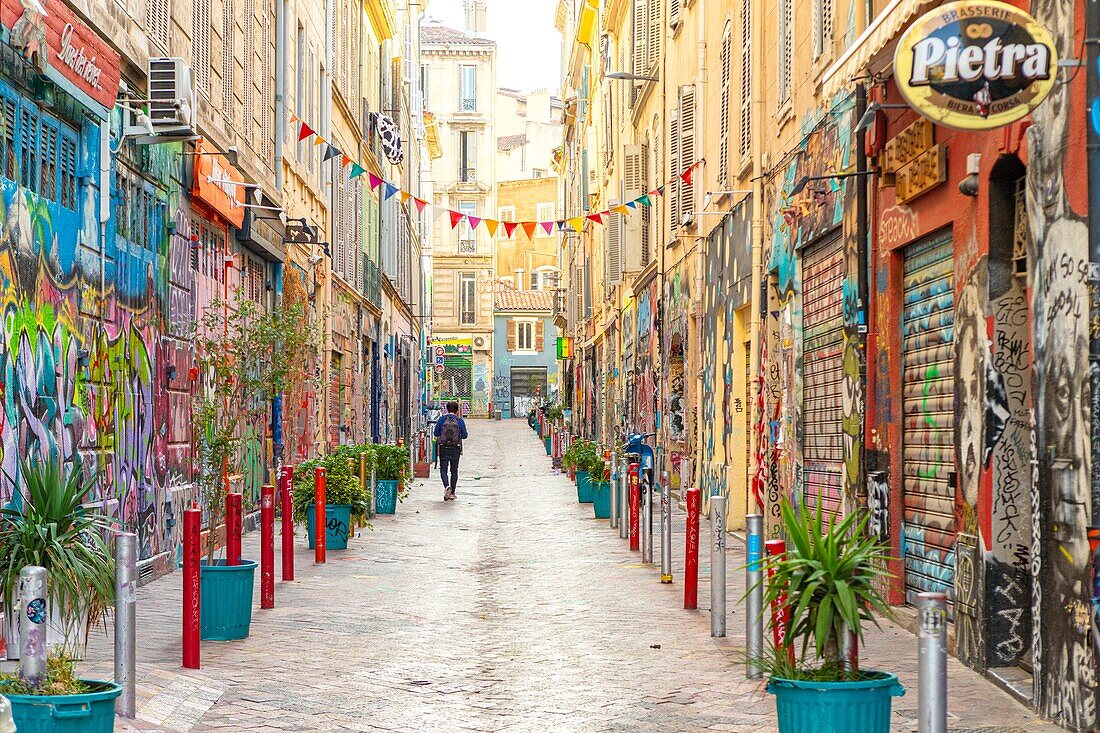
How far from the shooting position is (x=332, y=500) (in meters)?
16.4

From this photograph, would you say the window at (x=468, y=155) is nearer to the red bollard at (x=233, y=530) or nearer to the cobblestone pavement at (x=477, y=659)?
the cobblestone pavement at (x=477, y=659)

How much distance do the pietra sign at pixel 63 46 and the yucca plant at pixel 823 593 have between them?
18.8 feet

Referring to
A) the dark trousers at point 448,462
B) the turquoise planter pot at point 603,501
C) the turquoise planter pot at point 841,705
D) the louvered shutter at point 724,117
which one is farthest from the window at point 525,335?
the turquoise planter pot at point 841,705

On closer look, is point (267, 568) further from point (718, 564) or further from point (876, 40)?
point (876, 40)

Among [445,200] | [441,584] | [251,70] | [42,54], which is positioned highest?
[445,200]

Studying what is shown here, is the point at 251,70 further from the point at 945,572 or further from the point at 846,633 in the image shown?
the point at 846,633

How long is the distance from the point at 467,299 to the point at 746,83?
62695mm

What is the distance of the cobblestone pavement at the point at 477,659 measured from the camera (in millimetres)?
7457

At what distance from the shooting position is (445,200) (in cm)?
8025

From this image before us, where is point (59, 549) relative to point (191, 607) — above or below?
above

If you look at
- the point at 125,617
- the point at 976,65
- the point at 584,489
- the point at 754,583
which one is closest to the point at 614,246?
the point at 584,489

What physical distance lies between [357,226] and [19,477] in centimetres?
2310

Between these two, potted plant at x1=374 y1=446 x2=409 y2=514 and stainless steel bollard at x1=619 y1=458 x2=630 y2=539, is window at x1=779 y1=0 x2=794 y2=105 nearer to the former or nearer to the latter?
stainless steel bollard at x1=619 y1=458 x2=630 y2=539

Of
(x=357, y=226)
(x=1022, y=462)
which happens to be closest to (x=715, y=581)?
(x=1022, y=462)
